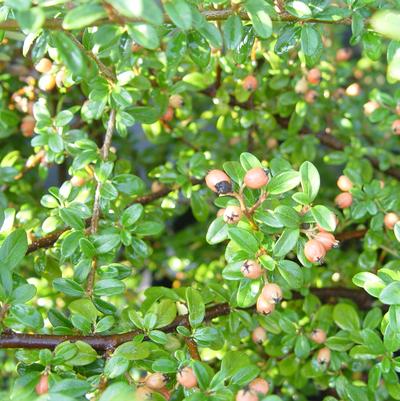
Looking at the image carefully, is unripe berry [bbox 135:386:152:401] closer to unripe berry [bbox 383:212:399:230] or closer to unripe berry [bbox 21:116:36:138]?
unripe berry [bbox 383:212:399:230]

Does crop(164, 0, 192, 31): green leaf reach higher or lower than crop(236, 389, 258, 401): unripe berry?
higher

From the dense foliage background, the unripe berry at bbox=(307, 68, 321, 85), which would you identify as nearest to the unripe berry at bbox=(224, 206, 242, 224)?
the dense foliage background

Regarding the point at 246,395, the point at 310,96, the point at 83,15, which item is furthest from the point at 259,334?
the point at 83,15

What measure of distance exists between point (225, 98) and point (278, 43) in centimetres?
39

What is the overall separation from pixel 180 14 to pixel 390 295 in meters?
0.45

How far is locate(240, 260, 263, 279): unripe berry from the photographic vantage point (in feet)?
2.86

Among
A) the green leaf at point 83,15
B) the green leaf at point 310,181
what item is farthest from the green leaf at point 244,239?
the green leaf at point 83,15

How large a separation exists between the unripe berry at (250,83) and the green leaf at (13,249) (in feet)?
2.00

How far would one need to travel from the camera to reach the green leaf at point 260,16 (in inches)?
33.0

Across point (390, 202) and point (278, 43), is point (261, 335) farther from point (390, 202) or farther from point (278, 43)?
point (278, 43)

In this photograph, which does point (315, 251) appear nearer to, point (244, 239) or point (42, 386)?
point (244, 239)

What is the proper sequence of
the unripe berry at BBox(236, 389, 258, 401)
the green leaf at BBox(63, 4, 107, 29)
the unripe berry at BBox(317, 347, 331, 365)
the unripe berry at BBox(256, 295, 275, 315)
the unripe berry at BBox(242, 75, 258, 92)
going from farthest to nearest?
the unripe berry at BBox(242, 75, 258, 92)
the unripe berry at BBox(317, 347, 331, 365)
the unripe berry at BBox(256, 295, 275, 315)
the unripe berry at BBox(236, 389, 258, 401)
the green leaf at BBox(63, 4, 107, 29)

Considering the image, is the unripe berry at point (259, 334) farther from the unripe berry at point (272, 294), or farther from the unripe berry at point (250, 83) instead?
the unripe berry at point (250, 83)

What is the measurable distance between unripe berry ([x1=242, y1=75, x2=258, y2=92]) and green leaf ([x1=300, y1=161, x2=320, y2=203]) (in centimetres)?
45
